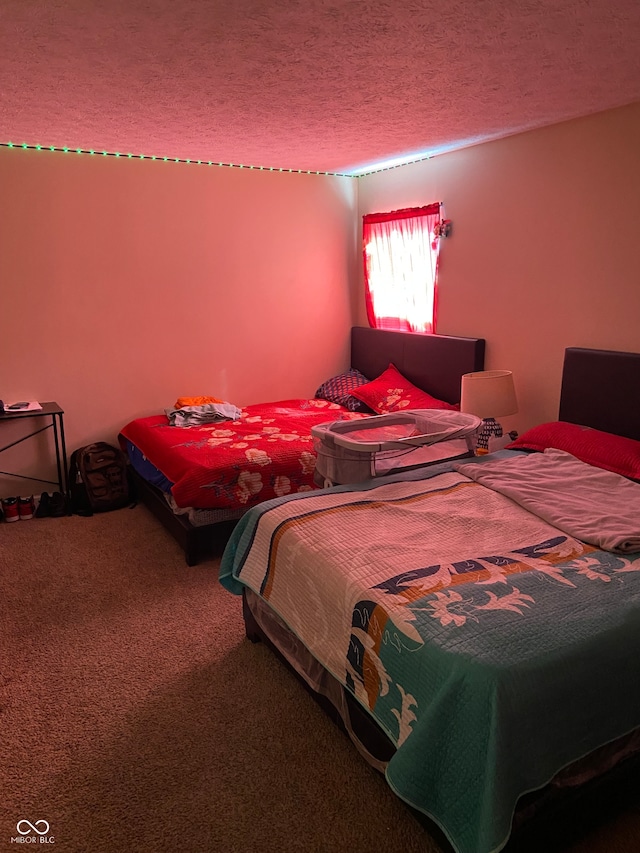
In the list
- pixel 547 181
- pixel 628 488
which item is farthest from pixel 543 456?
pixel 547 181

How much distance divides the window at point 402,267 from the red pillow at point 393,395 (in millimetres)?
431

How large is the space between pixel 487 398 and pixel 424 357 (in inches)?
40.4

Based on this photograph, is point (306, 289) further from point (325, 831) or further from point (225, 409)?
point (325, 831)

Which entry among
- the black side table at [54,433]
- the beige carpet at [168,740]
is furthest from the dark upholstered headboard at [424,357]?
the black side table at [54,433]

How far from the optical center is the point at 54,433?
4.06 m

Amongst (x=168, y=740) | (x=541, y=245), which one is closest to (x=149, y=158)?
(x=541, y=245)

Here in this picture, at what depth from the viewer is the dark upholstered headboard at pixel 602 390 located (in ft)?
9.95

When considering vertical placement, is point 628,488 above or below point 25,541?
Result: above

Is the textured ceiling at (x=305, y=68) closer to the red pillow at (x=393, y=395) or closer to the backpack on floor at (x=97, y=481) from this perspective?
the red pillow at (x=393, y=395)

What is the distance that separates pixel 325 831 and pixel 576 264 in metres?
3.02

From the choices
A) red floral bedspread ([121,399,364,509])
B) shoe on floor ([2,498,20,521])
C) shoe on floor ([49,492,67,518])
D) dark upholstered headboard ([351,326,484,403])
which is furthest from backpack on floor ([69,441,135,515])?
dark upholstered headboard ([351,326,484,403])

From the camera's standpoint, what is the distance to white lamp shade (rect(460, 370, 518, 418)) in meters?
3.43

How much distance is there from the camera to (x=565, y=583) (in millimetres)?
1821

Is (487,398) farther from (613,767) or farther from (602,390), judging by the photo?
(613,767)
